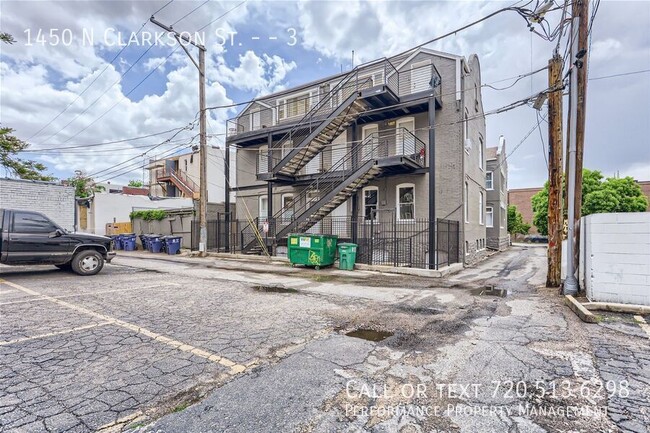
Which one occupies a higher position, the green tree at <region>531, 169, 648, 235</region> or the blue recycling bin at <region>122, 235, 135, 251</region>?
the green tree at <region>531, 169, 648, 235</region>

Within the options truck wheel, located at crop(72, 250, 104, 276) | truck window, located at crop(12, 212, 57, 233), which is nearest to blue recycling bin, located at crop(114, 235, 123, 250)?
truck wheel, located at crop(72, 250, 104, 276)

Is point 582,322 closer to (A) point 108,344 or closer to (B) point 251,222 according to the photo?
(A) point 108,344

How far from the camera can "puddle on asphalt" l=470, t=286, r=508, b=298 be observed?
8.20 meters

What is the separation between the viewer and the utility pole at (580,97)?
7.61m

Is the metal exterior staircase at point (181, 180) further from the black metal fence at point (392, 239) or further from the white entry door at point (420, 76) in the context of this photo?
the white entry door at point (420, 76)

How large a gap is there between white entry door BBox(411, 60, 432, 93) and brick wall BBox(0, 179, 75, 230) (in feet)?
52.5

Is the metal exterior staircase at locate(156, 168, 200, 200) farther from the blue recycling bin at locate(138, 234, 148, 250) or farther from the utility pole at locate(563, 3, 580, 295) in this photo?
the utility pole at locate(563, 3, 580, 295)

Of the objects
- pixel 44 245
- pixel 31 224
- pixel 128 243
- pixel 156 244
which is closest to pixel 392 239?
pixel 44 245

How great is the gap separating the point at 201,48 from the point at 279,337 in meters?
16.6

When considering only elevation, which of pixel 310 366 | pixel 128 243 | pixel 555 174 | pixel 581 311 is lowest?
pixel 310 366

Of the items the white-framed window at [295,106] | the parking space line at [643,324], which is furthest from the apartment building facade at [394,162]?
the parking space line at [643,324]

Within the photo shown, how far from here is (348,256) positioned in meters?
12.5

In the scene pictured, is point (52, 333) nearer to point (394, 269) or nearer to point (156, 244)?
point (394, 269)

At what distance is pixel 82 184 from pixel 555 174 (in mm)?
40632
